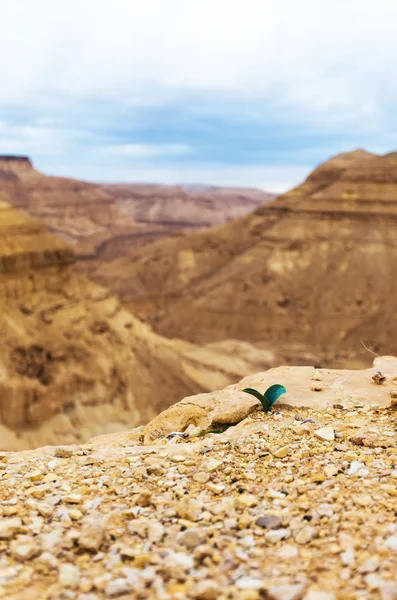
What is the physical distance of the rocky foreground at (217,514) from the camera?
11.4 ft

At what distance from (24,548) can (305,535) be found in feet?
6.04

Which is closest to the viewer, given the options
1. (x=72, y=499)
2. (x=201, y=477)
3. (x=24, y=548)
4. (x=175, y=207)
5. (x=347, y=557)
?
(x=347, y=557)

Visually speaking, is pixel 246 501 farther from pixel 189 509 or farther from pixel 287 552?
pixel 287 552

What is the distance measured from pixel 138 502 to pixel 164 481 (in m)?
0.45

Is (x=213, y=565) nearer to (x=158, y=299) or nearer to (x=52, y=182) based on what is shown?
(x=158, y=299)

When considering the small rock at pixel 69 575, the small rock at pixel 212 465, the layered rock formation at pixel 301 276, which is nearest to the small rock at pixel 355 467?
the small rock at pixel 212 465

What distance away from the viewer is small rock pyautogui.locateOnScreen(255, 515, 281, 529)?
408 centimetres

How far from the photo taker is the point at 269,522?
410 cm

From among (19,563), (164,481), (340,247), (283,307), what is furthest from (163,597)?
(340,247)

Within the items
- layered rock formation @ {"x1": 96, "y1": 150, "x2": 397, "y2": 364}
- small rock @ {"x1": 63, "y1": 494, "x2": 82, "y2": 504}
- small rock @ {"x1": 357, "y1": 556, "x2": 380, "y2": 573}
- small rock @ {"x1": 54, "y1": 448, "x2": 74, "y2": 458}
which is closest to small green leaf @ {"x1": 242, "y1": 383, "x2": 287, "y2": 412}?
small rock @ {"x1": 54, "y1": 448, "x2": 74, "y2": 458}

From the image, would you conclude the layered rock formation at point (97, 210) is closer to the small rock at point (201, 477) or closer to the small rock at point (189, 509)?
the small rock at point (201, 477)

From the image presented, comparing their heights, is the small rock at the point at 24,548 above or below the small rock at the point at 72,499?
below

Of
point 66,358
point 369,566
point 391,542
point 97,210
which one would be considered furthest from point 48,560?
point 97,210

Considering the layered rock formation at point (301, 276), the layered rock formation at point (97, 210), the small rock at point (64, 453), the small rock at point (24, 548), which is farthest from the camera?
the layered rock formation at point (97, 210)
